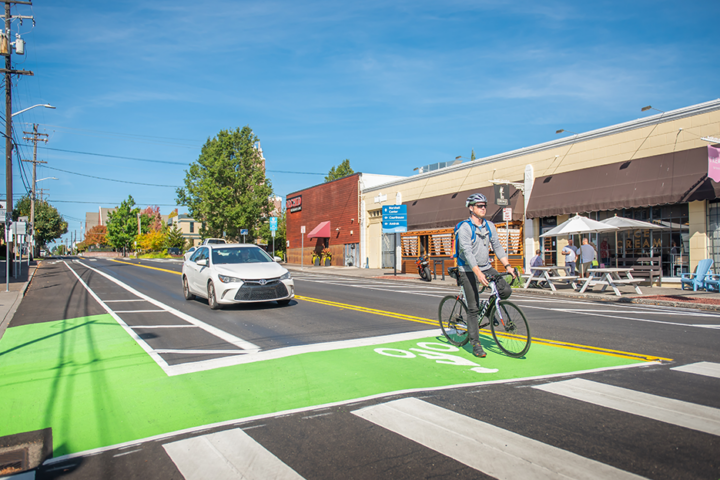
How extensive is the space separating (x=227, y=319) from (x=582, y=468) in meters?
7.99

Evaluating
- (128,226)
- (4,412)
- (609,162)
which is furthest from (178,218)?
(4,412)

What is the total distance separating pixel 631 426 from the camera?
380 centimetres

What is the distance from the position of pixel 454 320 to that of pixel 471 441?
356cm

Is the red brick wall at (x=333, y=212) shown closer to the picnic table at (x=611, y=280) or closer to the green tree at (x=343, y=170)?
the green tree at (x=343, y=170)

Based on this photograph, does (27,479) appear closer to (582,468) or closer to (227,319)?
(582,468)

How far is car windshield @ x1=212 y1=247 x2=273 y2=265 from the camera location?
12.0m

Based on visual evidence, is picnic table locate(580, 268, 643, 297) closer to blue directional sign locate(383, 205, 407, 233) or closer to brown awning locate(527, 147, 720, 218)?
brown awning locate(527, 147, 720, 218)

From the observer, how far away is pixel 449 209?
96.0 feet

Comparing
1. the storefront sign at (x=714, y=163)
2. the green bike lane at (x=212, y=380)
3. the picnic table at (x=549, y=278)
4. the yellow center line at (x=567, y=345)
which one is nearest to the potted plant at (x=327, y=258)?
the picnic table at (x=549, y=278)

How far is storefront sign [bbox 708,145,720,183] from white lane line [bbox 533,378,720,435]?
13899 mm

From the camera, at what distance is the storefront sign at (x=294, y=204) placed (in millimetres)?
50125

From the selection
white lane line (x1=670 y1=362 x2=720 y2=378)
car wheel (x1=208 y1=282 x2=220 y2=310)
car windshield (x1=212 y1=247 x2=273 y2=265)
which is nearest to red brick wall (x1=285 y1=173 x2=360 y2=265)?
car windshield (x1=212 y1=247 x2=273 y2=265)

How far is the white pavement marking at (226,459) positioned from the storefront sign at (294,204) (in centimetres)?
4670

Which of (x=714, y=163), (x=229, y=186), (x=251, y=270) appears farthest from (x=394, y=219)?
(x=229, y=186)
